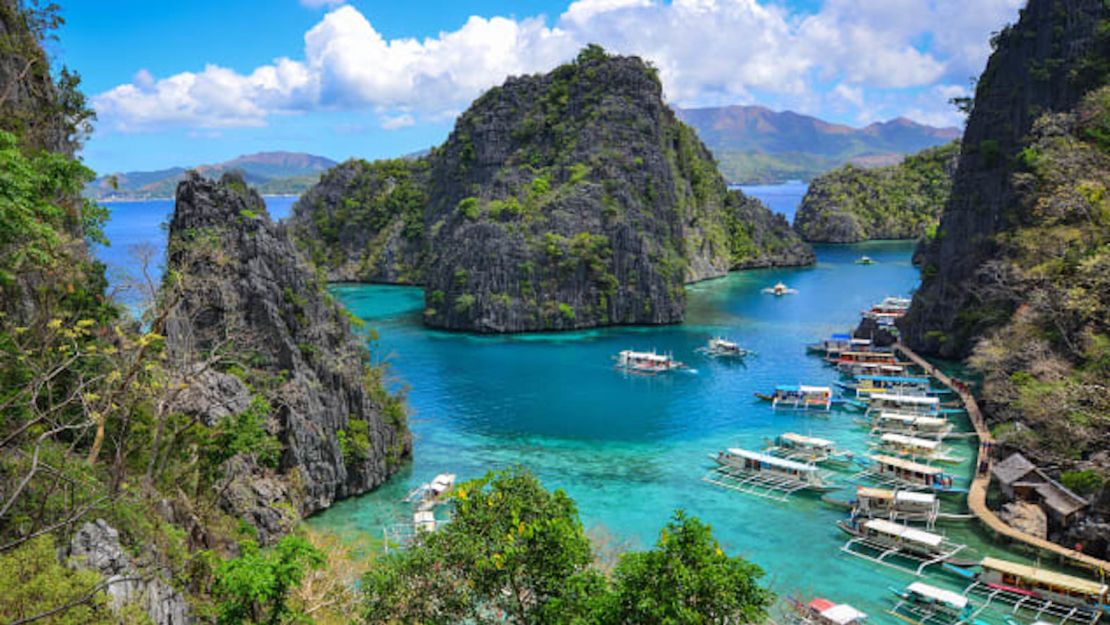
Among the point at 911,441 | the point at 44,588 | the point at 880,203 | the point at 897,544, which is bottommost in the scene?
the point at 897,544

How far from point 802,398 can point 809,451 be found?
12.6 meters

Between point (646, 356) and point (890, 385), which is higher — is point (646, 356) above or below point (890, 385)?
above

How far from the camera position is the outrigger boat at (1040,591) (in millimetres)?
26453

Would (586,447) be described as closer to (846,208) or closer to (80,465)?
(80,465)

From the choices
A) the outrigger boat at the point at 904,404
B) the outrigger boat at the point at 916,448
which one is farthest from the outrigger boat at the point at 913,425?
the outrigger boat at the point at 916,448

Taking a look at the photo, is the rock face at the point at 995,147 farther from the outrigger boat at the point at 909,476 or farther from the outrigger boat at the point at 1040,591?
the outrigger boat at the point at 1040,591

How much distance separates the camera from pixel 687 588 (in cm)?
1493

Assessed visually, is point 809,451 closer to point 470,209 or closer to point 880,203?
point 470,209

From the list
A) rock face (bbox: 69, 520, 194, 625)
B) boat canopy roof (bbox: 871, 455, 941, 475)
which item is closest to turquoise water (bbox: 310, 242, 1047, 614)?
boat canopy roof (bbox: 871, 455, 941, 475)

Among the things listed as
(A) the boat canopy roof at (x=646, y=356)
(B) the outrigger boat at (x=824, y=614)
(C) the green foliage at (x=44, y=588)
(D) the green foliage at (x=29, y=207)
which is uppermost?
(D) the green foliage at (x=29, y=207)

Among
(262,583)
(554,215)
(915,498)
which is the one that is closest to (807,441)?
(915,498)

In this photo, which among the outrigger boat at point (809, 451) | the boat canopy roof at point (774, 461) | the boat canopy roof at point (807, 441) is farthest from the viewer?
the boat canopy roof at point (807, 441)

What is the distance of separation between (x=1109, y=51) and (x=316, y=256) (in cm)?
10990

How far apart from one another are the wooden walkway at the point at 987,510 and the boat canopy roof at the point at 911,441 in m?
2.42
